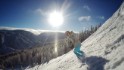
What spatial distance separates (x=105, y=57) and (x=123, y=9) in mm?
4383

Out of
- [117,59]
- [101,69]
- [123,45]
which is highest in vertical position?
[123,45]

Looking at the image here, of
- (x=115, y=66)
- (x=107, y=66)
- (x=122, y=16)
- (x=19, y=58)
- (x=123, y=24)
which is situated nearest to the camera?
(x=115, y=66)

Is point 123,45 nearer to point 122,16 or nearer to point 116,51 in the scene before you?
point 116,51

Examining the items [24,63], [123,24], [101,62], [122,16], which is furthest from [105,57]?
[24,63]

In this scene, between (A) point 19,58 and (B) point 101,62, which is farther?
(A) point 19,58

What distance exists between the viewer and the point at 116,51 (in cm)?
666

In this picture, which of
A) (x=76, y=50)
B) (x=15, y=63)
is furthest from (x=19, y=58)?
(x=76, y=50)

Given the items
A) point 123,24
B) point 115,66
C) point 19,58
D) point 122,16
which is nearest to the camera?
point 115,66

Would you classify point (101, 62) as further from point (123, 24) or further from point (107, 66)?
point (123, 24)

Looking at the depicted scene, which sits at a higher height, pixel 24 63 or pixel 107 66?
pixel 107 66

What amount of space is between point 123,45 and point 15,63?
179ft

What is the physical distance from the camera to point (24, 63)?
171ft

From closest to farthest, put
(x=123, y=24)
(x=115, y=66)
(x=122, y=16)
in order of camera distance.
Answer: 1. (x=115, y=66)
2. (x=123, y=24)
3. (x=122, y=16)

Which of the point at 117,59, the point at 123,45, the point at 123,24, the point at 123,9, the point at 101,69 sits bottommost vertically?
the point at 101,69
